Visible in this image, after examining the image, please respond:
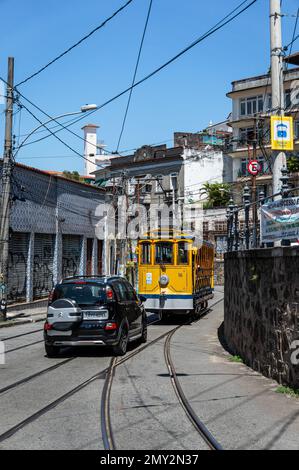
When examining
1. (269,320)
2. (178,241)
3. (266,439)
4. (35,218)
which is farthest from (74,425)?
(35,218)

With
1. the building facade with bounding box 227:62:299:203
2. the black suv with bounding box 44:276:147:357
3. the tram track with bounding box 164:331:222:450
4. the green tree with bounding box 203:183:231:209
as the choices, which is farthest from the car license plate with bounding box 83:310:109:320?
the green tree with bounding box 203:183:231:209

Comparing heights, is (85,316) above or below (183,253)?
below

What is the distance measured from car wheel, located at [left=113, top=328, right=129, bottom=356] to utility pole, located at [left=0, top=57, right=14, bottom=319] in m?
9.41

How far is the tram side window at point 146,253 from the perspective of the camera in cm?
2117

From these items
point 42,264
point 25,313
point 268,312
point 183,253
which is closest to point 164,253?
point 183,253

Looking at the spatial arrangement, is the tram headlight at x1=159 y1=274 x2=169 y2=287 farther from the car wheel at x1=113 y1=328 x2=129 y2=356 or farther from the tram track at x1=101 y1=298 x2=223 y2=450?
the car wheel at x1=113 y1=328 x2=129 y2=356

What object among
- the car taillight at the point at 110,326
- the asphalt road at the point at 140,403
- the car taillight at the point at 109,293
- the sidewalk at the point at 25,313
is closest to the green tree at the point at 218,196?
the sidewalk at the point at 25,313

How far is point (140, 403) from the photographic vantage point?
26.4ft

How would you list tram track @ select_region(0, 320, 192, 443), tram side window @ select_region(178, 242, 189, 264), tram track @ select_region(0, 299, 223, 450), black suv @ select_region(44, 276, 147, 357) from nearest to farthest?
tram track @ select_region(0, 299, 223, 450)
tram track @ select_region(0, 320, 192, 443)
black suv @ select_region(44, 276, 147, 357)
tram side window @ select_region(178, 242, 189, 264)

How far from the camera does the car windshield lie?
1229 centimetres

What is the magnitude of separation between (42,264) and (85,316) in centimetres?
1747

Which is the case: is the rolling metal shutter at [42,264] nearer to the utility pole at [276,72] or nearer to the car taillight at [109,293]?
the car taillight at [109,293]

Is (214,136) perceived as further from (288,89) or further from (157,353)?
(157,353)

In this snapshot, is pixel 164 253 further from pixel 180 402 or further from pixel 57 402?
pixel 57 402
